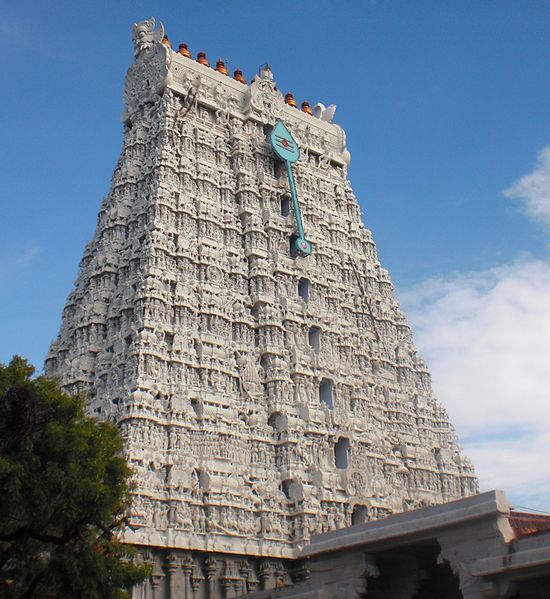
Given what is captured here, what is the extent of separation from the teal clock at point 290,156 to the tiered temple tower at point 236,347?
0.74 metres

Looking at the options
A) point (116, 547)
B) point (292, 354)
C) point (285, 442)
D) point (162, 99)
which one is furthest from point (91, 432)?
point (162, 99)

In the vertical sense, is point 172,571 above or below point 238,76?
below

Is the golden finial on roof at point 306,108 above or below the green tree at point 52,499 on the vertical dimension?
above

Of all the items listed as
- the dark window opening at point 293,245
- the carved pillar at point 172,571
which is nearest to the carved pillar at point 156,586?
the carved pillar at point 172,571

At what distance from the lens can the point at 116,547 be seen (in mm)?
23969

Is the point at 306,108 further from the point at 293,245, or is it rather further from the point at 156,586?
the point at 156,586

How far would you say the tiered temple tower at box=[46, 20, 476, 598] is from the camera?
34094 millimetres

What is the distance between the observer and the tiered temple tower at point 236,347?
34.1 metres

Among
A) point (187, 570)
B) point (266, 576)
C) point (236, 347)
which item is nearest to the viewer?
point (187, 570)

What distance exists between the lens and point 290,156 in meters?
47.9

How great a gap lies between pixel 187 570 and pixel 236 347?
11.2m

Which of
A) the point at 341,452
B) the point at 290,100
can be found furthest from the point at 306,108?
the point at 341,452

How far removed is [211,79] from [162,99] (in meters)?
4.03

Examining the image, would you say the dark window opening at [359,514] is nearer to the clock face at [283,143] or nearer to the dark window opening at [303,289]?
the dark window opening at [303,289]
